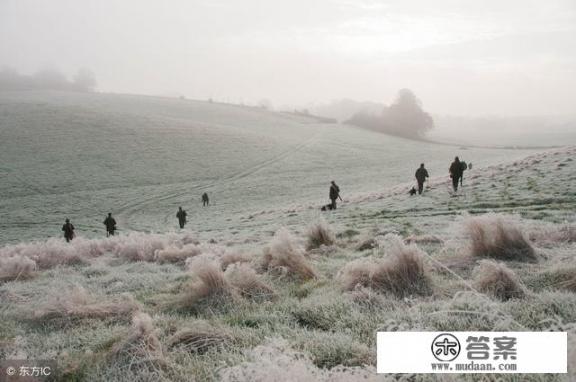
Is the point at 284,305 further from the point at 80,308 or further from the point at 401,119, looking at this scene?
the point at 401,119

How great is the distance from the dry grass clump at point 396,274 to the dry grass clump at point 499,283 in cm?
62

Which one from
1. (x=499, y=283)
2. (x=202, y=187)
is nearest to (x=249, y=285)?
(x=499, y=283)

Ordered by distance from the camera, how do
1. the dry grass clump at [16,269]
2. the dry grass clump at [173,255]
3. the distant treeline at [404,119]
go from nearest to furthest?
the dry grass clump at [16,269]
the dry grass clump at [173,255]
the distant treeline at [404,119]

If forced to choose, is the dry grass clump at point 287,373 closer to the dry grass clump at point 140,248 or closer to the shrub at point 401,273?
the shrub at point 401,273

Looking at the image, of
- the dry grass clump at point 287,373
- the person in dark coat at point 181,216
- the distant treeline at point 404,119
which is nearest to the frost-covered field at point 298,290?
the dry grass clump at point 287,373

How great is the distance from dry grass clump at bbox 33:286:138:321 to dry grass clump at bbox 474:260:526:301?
439 cm

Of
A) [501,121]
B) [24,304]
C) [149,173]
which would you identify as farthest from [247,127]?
[501,121]

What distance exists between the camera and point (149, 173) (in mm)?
48375

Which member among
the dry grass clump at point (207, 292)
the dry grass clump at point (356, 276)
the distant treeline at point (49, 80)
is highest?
the distant treeline at point (49, 80)

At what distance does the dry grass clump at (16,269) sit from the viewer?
8341mm

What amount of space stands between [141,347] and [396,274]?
3.13m

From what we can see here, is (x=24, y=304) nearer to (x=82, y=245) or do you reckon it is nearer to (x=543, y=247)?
(x=82, y=245)

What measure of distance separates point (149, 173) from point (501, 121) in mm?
176909

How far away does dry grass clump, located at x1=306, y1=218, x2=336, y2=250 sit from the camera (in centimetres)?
1002
